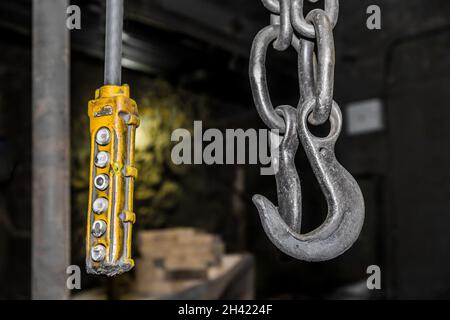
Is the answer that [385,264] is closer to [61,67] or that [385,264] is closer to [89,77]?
[89,77]

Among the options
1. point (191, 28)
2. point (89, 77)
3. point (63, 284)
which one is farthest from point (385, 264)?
point (63, 284)

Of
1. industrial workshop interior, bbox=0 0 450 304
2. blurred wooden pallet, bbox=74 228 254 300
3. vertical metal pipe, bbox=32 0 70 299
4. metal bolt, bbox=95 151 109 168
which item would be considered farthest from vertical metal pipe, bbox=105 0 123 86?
blurred wooden pallet, bbox=74 228 254 300

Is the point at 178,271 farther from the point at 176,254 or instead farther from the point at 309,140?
the point at 309,140

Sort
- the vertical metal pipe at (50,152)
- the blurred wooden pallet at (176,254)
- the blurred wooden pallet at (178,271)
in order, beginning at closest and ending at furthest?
the vertical metal pipe at (50,152) < the blurred wooden pallet at (178,271) < the blurred wooden pallet at (176,254)

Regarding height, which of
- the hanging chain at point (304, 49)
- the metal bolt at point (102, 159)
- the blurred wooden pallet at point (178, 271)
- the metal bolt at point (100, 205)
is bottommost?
the blurred wooden pallet at point (178, 271)

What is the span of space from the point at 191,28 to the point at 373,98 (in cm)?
197

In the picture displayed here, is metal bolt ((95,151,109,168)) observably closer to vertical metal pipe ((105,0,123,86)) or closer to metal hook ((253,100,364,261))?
vertical metal pipe ((105,0,123,86))

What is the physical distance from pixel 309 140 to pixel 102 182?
289 mm

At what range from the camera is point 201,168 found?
3691 mm

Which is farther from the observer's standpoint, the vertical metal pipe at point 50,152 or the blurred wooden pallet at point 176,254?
the blurred wooden pallet at point 176,254

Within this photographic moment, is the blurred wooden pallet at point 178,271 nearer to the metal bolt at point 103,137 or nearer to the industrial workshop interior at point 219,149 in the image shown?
the industrial workshop interior at point 219,149

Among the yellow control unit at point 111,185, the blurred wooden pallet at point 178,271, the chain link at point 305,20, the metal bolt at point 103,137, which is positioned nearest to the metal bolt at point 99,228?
the yellow control unit at point 111,185

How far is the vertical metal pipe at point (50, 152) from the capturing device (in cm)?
133
